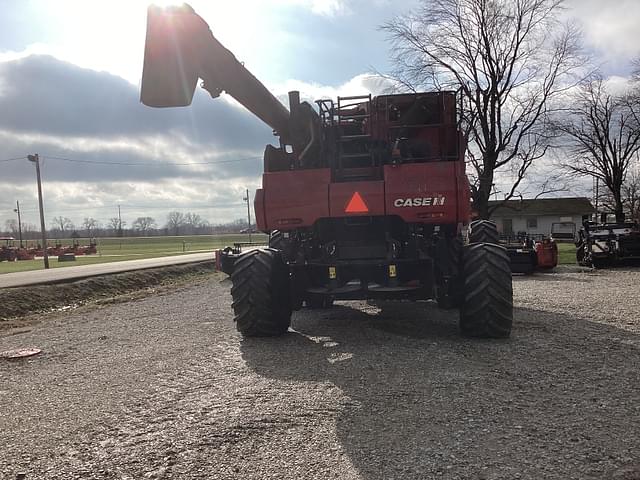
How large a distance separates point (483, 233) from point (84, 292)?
502 inches

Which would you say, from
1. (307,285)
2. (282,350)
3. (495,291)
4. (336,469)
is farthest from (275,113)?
(336,469)

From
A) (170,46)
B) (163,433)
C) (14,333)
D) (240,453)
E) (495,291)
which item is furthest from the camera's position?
(14,333)

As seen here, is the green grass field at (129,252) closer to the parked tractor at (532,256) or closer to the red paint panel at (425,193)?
the parked tractor at (532,256)

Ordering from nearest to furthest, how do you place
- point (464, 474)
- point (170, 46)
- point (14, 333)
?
1. point (464, 474)
2. point (170, 46)
3. point (14, 333)

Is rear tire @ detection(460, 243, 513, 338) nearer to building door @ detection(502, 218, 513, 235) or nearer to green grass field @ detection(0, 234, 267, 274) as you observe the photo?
green grass field @ detection(0, 234, 267, 274)

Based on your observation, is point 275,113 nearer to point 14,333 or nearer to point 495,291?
point 495,291

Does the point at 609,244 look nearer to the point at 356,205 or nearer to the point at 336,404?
the point at 356,205

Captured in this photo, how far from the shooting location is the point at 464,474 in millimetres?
3236

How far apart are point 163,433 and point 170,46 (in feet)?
13.0

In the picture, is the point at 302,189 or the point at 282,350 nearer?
the point at 282,350

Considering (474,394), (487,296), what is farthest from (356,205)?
(474,394)

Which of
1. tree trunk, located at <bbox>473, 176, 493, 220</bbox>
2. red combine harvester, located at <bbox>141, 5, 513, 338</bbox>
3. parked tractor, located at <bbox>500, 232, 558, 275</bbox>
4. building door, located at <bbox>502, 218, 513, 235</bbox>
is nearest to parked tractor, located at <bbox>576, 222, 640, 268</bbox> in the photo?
parked tractor, located at <bbox>500, 232, 558, 275</bbox>

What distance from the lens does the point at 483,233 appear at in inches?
427

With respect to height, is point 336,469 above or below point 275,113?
below
